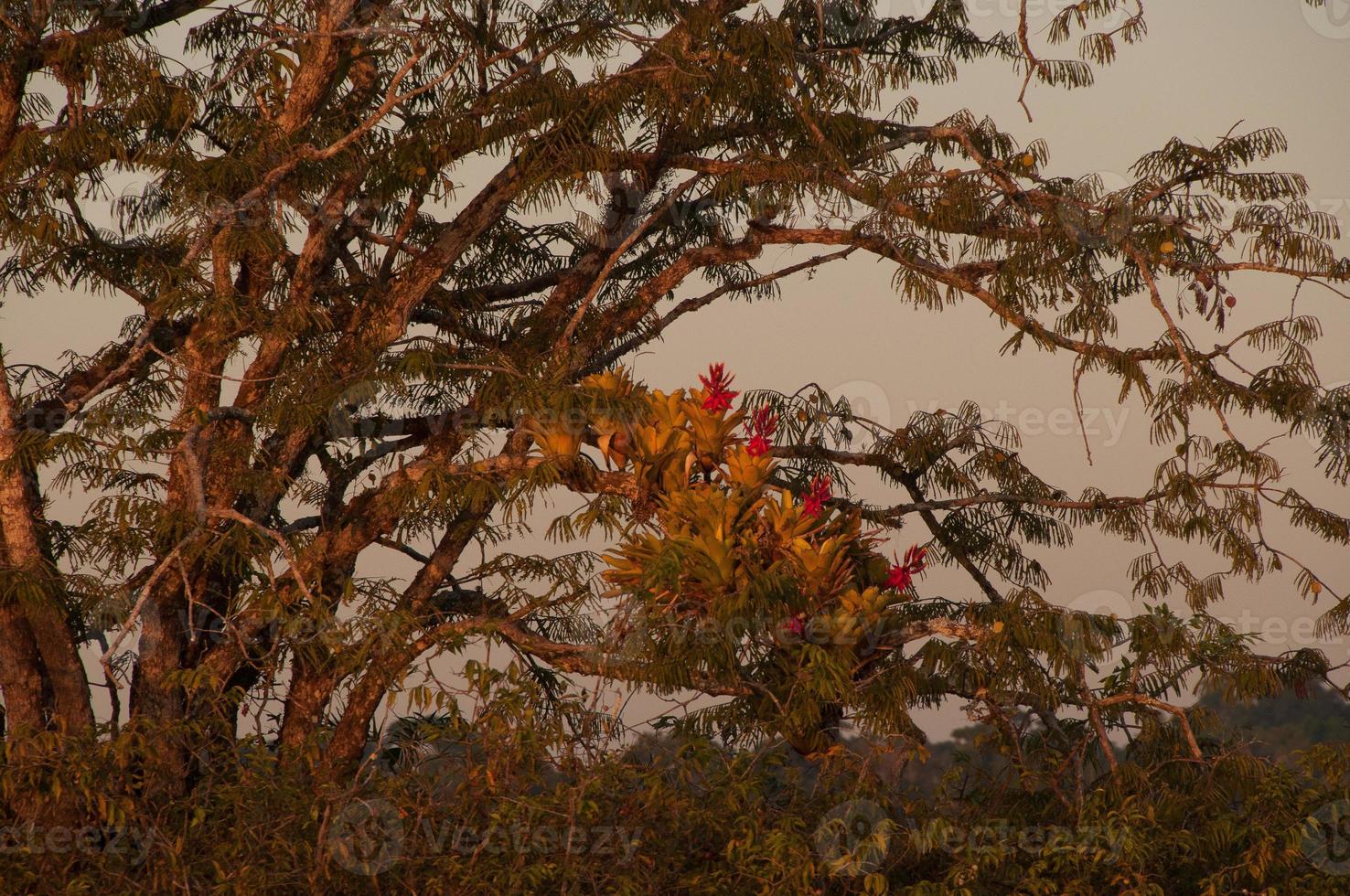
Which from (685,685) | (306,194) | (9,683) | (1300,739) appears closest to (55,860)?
(9,683)

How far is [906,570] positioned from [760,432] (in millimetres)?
711

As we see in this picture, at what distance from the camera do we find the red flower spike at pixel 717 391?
501cm

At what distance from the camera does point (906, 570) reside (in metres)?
5.07

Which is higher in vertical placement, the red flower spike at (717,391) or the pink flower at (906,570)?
the red flower spike at (717,391)

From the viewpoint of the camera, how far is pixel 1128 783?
15.6ft

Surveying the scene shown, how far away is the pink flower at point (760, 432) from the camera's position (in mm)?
4984

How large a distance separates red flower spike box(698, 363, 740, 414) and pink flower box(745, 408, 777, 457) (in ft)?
0.39

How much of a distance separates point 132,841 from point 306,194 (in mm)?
2803

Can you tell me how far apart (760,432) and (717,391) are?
0.21 meters

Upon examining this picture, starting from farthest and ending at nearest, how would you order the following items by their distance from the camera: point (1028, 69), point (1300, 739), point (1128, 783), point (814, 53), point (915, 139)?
point (1300, 739) → point (915, 139) → point (814, 53) → point (1028, 69) → point (1128, 783)

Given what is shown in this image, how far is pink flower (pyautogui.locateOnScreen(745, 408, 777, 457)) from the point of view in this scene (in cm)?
498

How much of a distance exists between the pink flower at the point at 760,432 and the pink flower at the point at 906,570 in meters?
0.62

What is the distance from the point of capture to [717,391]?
5.03 meters

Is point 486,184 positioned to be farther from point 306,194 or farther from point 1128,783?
point 1128,783
